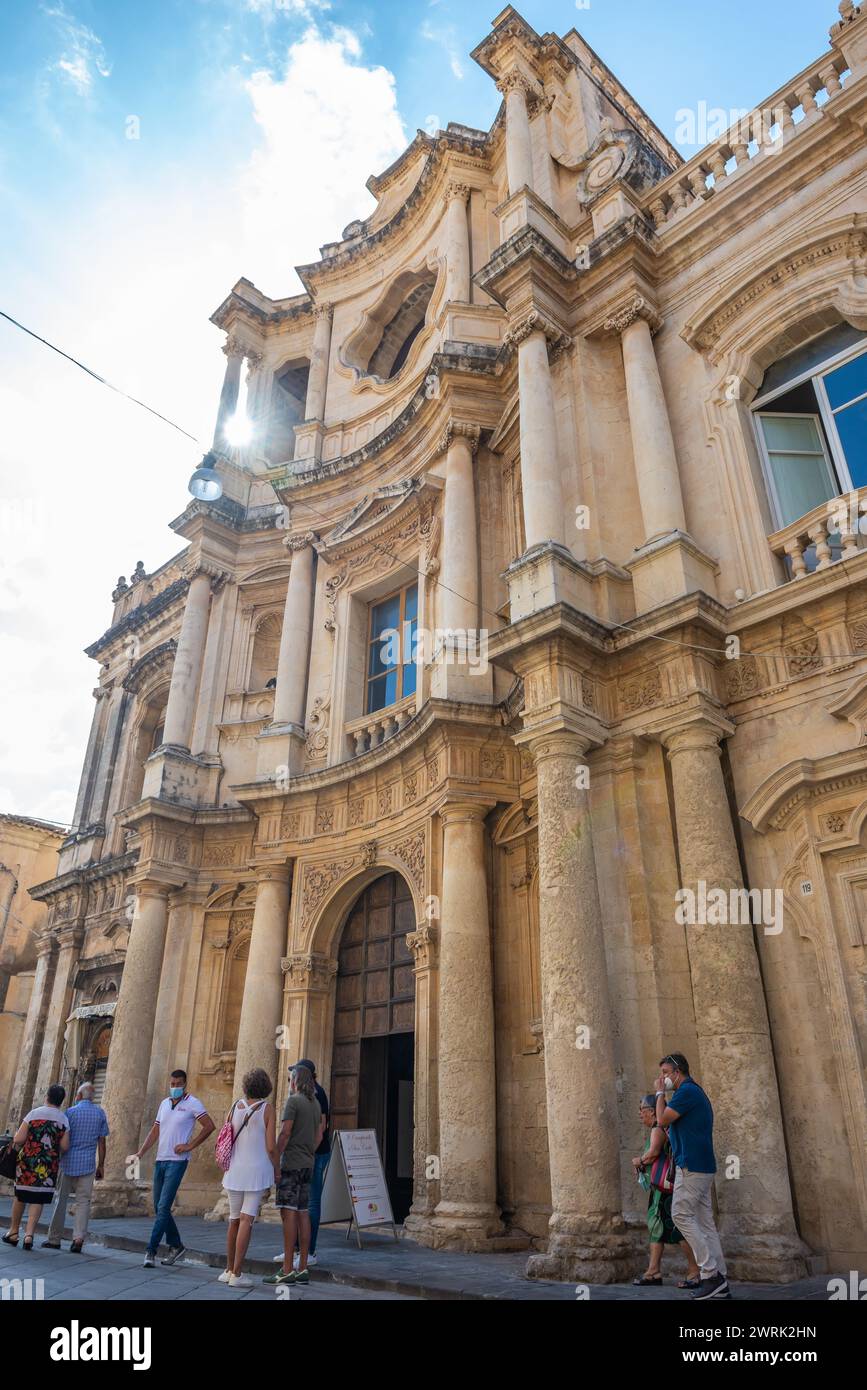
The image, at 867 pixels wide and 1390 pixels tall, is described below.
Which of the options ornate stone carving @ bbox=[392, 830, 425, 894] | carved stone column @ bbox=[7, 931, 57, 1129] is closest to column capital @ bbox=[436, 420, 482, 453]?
ornate stone carving @ bbox=[392, 830, 425, 894]

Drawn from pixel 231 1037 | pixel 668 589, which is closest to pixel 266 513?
pixel 231 1037

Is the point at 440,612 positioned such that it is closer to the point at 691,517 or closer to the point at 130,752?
the point at 691,517

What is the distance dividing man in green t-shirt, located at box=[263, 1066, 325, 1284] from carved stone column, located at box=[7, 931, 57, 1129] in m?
13.5

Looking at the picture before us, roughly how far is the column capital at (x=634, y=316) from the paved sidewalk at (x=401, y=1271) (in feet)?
32.4

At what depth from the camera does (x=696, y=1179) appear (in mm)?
6289

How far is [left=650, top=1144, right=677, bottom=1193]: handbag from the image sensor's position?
6742 mm

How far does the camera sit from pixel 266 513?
1866 centimetres

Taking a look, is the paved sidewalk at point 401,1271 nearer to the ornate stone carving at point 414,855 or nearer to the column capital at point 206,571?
the ornate stone carving at point 414,855

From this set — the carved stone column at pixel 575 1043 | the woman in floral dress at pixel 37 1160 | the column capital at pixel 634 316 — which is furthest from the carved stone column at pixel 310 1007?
the column capital at pixel 634 316

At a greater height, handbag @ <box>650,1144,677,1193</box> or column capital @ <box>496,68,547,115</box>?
column capital @ <box>496,68,547,115</box>

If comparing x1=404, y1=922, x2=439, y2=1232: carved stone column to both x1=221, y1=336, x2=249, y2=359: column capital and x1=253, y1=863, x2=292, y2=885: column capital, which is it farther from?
x1=221, y1=336, x2=249, y2=359: column capital
